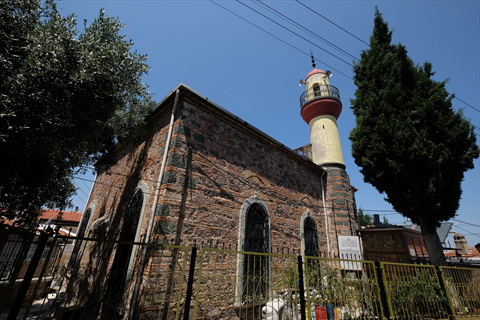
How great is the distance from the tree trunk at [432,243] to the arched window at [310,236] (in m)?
3.81

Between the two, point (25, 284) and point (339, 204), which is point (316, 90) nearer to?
point (339, 204)

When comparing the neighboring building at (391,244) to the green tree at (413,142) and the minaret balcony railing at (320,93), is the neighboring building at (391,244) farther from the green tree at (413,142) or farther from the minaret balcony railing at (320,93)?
the minaret balcony railing at (320,93)

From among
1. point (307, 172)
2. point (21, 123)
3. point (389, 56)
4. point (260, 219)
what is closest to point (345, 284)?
point (260, 219)

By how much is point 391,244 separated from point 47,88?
12.6 m

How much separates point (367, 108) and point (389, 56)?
2.27 metres

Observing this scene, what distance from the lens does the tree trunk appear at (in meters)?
7.21

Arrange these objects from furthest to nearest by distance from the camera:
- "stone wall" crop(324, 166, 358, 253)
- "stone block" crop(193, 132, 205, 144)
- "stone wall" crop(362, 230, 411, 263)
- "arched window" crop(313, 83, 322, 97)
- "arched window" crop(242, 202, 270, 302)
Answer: "arched window" crop(313, 83, 322, 97), "stone wall" crop(362, 230, 411, 263), "stone wall" crop(324, 166, 358, 253), "arched window" crop(242, 202, 270, 302), "stone block" crop(193, 132, 205, 144)

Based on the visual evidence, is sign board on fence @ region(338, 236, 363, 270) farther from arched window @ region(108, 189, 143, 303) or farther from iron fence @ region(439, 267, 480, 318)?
arched window @ region(108, 189, 143, 303)

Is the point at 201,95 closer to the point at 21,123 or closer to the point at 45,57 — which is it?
the point at 45,57

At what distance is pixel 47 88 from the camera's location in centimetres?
365

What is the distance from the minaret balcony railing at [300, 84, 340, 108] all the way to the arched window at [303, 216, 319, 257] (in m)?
6.30

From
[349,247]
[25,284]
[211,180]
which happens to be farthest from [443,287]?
[25,284]

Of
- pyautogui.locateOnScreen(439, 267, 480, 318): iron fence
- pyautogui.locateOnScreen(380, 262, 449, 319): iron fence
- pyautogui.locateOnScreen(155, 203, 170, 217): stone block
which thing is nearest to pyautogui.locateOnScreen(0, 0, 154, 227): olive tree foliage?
pyautogui.locateOnScreen(155, 203, 170, 217): stone block

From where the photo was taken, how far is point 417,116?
7582mm
